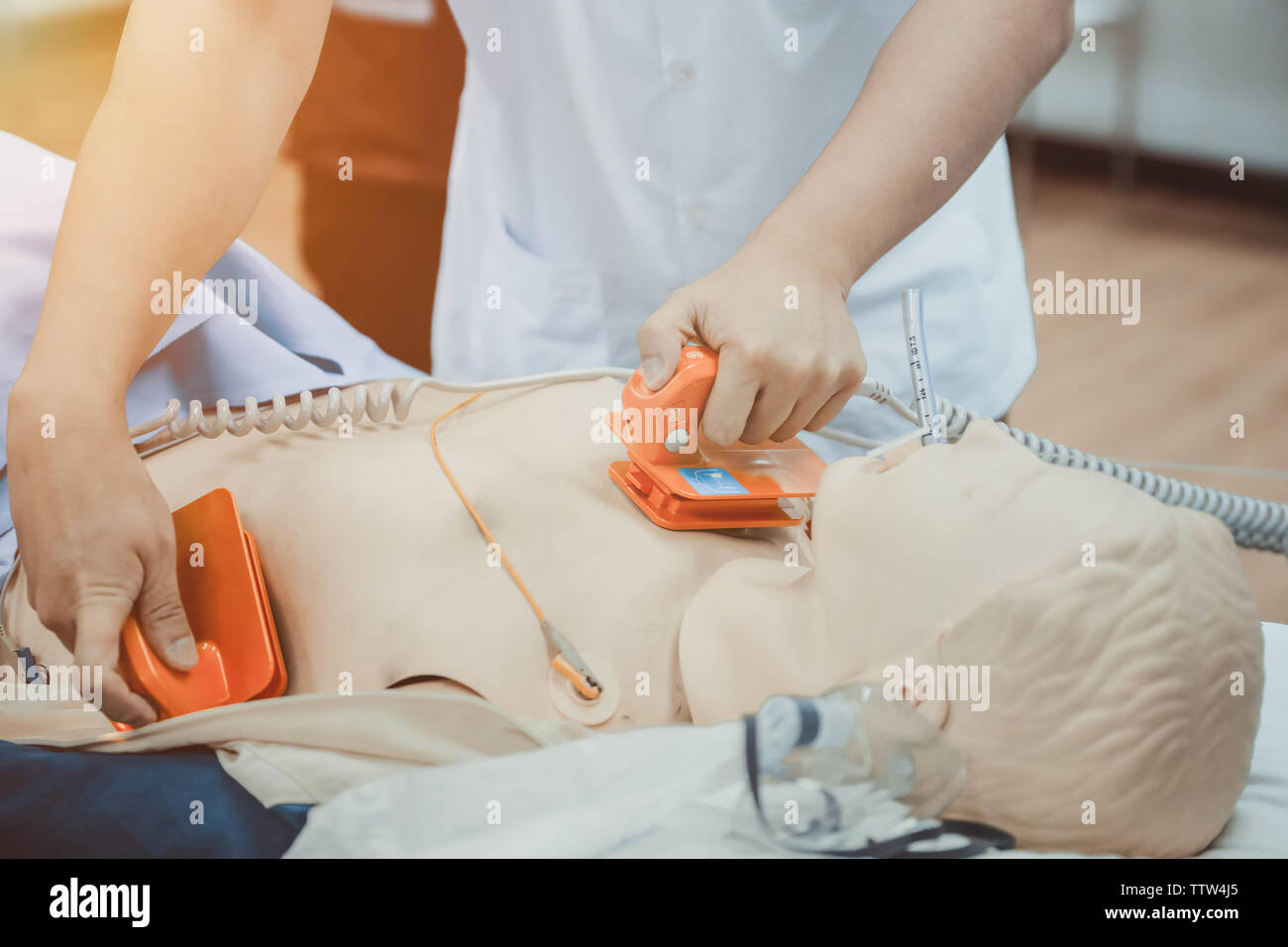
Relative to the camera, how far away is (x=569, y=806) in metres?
0.45

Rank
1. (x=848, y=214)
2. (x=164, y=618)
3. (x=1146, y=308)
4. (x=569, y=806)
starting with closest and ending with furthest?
(x=569, y=806), (x=164, y=618), (x=848, y=214), (x=1146, y=308)

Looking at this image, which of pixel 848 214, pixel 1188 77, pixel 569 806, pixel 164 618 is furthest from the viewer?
pixel 1188 77

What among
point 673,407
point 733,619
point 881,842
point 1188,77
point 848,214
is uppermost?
point 1188,77

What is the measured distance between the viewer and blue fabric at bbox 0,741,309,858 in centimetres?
47

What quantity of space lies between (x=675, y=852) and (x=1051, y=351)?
1009mm

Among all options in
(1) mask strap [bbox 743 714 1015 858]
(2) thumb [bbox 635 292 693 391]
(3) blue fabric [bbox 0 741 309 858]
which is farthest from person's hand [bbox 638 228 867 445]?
(3) blue fabric [bbox 0 741 309 858]

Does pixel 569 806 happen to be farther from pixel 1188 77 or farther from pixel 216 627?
pixel 1188 77

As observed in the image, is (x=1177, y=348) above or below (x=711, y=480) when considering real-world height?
above

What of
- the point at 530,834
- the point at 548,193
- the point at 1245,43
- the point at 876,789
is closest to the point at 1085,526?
the point at 876,789

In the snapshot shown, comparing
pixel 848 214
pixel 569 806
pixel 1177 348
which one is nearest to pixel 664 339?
pixel 848 214

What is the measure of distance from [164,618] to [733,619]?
314mm

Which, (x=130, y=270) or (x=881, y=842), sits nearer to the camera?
(x=881, y=842)
